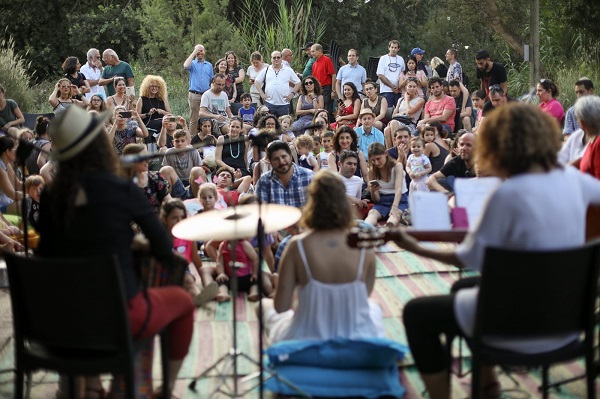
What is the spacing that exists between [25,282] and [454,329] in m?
1.73

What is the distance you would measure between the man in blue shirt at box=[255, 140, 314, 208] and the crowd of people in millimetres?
12

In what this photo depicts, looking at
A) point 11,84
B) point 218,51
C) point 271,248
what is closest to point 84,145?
point 271,248

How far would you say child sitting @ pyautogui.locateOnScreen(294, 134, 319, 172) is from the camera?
10.1 m

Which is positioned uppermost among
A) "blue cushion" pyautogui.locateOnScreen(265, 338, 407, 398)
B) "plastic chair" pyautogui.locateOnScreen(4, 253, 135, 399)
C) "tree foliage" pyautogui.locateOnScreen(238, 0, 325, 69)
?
"tree foliage" pyautogui.locateOnScreen(238, 0, 325, 69)

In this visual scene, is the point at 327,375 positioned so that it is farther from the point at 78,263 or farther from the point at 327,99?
the point at 327,99

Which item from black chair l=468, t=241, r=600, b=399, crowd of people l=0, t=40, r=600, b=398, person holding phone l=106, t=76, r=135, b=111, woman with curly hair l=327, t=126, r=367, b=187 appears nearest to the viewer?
black chair l=468, t=241, r=600, b=399


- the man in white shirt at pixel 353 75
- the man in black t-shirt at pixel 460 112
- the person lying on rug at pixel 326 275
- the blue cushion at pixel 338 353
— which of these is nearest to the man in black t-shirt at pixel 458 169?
the person lying on rug at pixel 326 275

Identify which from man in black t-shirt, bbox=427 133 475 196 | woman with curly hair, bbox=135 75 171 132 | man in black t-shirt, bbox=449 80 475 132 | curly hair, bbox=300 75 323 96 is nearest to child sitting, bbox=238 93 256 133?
curly hair, bbox=300 75 323 96

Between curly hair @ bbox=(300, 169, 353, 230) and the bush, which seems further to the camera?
the bush

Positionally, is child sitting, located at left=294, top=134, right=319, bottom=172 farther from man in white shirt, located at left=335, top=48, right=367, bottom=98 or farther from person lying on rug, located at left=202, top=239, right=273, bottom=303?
man in white shirt, located at left=335, top=48, right=367, bottom=98

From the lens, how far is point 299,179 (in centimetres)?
766

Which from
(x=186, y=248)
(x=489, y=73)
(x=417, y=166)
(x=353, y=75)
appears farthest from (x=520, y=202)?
(x=353, y=75)

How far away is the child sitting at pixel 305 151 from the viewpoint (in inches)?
397

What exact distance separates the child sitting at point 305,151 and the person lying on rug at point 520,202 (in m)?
6.36
